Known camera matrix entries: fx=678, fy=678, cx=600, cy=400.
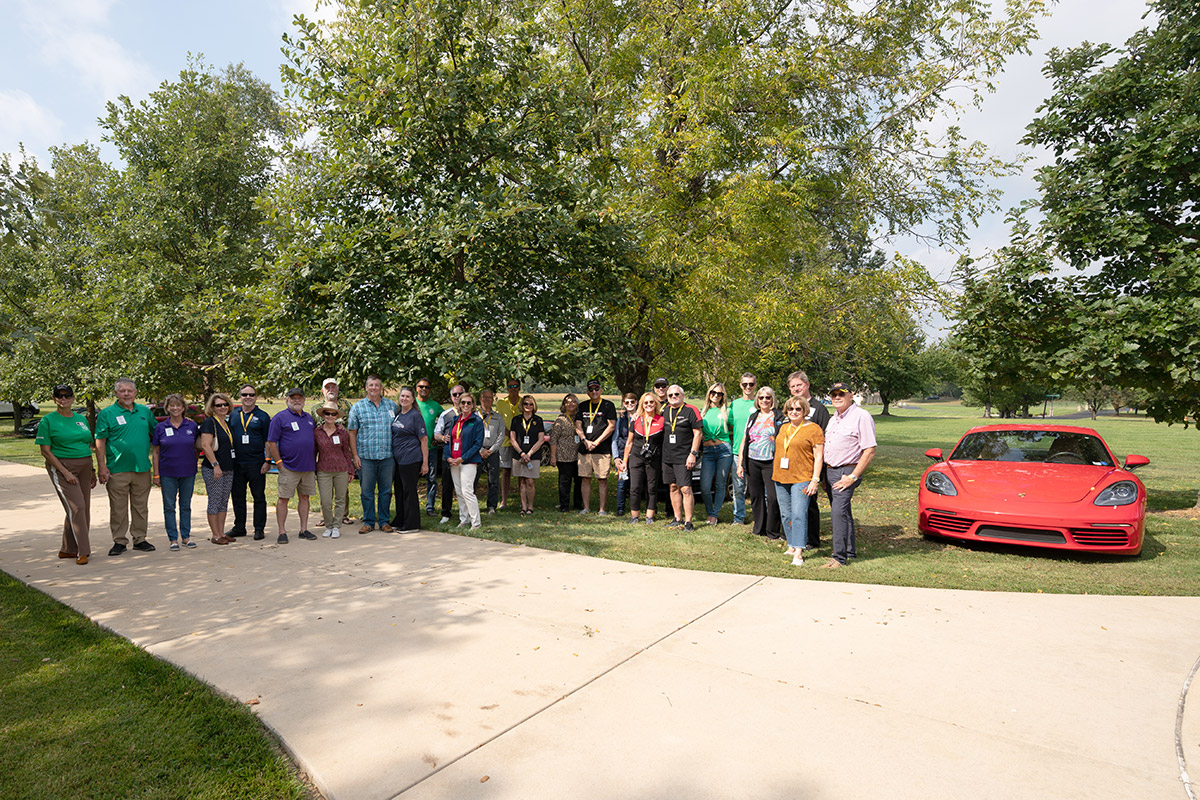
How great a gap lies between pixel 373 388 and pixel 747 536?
15.9ft

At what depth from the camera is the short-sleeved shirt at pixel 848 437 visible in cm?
655

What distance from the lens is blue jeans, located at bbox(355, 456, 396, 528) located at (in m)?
8.29

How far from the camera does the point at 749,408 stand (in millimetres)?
8617

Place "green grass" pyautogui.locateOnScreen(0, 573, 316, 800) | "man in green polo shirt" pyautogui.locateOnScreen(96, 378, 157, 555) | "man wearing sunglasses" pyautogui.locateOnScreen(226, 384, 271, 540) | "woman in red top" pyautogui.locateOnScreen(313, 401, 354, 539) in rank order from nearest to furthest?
"green grass" pyautogui.locateOnScreen(0, 573, 316, 800) → "man in green polo shirt" pyautogui.locateOnScreen(96, 378, 157, 555) → "man wearing sunglasses" pyautogui.locateOnScreen(226, 384, 271, 540) → "woman in red top" pyautogui.locateOnScreen(313, 401, 354, 539)

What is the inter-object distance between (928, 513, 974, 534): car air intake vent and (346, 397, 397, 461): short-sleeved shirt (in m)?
6.31

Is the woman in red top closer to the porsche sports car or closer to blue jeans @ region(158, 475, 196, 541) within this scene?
blue jeans @ region(158, 475, 196, 541)

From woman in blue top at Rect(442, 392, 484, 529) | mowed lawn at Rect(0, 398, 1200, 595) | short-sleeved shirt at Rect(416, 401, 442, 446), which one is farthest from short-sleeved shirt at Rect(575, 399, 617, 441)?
short-sleeved shirt at Rect(416, 401, 442, 446)

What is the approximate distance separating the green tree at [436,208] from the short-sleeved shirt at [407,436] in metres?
Result: 1.02

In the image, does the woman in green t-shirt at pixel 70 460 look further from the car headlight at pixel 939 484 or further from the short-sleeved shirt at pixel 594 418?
the car headlight at pixel 939 484

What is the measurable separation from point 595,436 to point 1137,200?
7948 mm

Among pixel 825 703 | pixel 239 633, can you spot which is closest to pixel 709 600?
pixel 825 703

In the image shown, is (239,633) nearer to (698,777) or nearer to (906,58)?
(698,777)

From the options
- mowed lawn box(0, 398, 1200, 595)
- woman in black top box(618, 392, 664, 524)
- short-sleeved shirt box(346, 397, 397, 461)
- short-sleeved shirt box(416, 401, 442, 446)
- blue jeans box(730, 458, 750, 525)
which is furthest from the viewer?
short-sleeved shirt box(416, 401, 442, 446)

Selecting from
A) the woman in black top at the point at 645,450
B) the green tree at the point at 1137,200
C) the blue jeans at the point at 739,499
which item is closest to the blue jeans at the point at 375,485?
the woman in black top at the point at 645,450
